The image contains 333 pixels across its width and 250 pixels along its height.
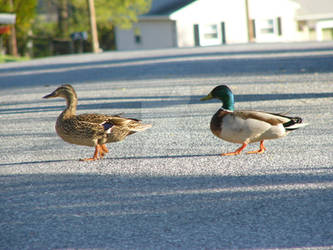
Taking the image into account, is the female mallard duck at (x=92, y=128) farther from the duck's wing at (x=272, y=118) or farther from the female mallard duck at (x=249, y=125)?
the duck's wing at (x=272, y=118)

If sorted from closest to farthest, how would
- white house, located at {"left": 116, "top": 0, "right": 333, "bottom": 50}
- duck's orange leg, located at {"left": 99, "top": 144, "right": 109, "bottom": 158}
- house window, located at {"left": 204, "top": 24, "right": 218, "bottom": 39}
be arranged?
duck's orange leg, located at {"left": 99, "top": 144, "right": 109, "bottom": 158}
white house, located at {"left": 116, "top": 0, "right": 333, "bottom": 50}
house window, located at {"left": 204, "top": 24, "right": 218, "bottom": 39}

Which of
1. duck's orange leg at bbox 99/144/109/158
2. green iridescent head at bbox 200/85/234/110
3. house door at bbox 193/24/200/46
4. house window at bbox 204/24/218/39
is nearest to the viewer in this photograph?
green iridescent head at bbox 200/85/234/110

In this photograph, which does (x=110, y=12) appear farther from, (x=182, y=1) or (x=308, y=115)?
(x=308, y=115)

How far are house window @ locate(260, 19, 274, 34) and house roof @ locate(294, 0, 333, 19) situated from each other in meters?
2.19

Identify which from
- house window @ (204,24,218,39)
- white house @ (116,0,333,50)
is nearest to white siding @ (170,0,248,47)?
white house @ (116,0,333,50)

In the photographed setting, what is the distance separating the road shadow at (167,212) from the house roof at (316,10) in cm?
4250

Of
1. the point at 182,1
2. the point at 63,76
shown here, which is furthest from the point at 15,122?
the point at 182,1

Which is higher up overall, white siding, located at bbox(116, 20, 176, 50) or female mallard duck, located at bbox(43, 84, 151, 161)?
white siding, located at bbox(116, 20, 176, 50)

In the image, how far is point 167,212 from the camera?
15.9 ft

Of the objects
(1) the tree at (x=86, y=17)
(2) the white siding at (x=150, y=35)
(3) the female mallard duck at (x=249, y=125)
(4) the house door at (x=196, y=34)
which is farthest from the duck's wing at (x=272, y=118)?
(4) the house door at (x=196, y=34)

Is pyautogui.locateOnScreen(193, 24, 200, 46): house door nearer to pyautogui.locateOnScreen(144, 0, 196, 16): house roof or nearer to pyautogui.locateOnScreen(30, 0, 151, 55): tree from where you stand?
pyautogui.locateOnScreen(144, 0, 196, 16): house roof

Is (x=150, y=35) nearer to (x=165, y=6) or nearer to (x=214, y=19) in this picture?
(x=165, y=6)

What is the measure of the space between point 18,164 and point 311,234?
3817 mm

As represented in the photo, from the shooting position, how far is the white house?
43.3m
